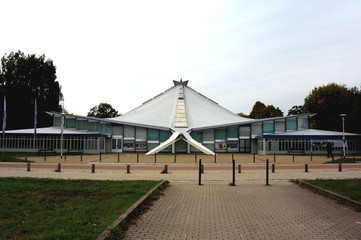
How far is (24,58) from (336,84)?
180 feet

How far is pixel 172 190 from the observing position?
38.2 feet

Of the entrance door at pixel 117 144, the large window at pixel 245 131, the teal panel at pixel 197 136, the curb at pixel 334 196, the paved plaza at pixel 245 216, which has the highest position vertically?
the large window at pixel 245 131

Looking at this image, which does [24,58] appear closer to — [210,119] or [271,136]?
[210,119]

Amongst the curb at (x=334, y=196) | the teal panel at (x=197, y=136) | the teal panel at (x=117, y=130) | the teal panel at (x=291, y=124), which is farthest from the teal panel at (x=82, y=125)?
the curb at (x=334, y=196)

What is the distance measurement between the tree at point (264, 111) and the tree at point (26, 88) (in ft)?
161

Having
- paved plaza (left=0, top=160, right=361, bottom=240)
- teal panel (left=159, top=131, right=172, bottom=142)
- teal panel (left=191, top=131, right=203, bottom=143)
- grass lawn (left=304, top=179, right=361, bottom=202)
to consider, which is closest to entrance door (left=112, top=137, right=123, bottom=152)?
teal panel (left=159, top=131, right=172, bottom=142)

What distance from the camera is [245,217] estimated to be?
747 centimetres

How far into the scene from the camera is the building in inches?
1619

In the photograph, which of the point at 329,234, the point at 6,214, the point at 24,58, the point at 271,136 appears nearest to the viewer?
the point at 329,234

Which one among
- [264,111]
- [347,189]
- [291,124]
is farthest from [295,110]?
[347,189]

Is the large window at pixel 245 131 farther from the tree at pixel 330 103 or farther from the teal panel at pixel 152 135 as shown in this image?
the tree at pixel 330 103

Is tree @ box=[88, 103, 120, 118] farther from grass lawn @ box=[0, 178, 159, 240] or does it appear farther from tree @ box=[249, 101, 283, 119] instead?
grass lawn @ box=[0, 178, 159, 240]

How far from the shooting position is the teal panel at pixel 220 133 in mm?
46156

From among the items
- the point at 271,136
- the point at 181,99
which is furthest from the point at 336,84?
the point at 181,99
